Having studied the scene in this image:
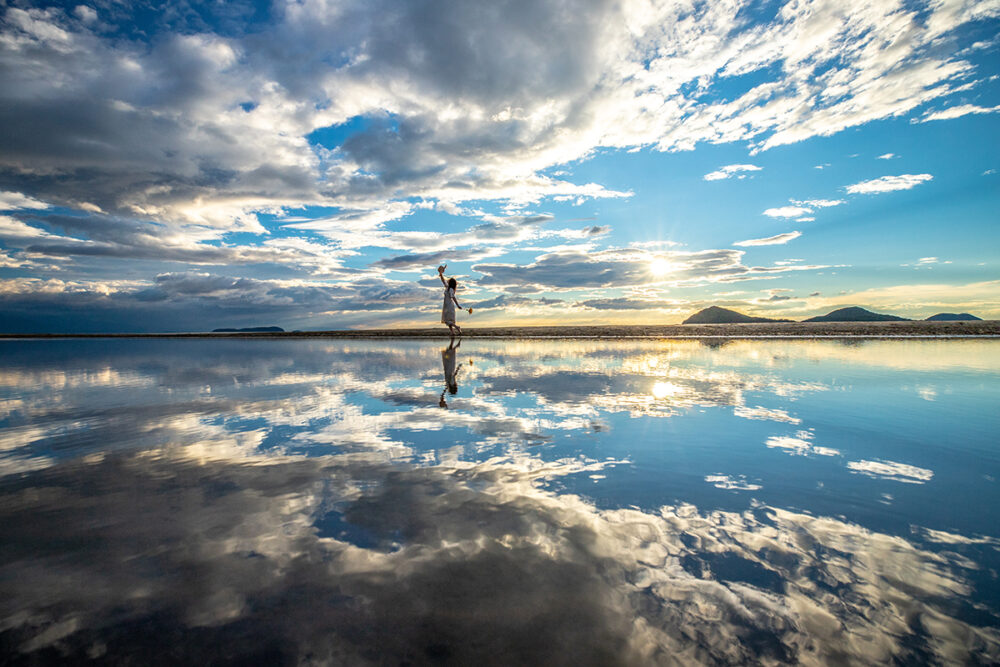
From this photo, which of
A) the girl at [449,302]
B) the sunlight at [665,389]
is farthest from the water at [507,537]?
the girl at [449,302]

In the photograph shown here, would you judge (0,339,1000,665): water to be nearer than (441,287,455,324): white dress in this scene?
Yes

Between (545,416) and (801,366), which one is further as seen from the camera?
(801,366)

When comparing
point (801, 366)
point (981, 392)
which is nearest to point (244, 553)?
point (981, 392)

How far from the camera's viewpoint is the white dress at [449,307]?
84.5 ft

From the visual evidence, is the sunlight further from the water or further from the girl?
the girl

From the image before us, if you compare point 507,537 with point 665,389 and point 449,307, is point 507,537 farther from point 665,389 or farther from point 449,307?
point 449,307

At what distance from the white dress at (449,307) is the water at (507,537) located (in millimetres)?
18739

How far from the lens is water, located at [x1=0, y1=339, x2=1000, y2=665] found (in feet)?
7.52

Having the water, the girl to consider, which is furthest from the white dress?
→ the water

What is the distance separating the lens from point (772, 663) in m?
2.13

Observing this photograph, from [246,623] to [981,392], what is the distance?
12.4m

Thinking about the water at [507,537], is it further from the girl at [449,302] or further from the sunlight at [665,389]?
the girl at [449,302]

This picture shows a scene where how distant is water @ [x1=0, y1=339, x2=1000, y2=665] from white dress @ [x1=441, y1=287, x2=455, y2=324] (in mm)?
18739

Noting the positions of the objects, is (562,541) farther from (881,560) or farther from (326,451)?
(326,451)
